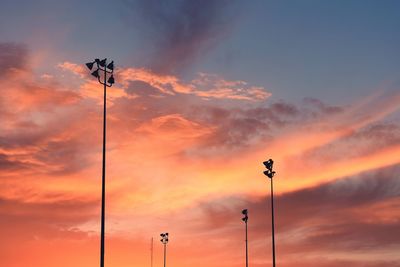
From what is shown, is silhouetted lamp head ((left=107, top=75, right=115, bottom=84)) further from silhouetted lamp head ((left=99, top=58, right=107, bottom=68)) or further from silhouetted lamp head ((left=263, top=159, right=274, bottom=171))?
silhouetted lamp head ((left=263, top=159, right=274, bottom=171))

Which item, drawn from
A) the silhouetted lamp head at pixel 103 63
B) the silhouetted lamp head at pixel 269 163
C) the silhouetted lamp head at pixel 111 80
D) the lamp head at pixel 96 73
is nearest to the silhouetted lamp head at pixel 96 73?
the lamp head at pixel 96 73

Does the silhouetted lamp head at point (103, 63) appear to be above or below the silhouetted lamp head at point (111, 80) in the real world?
above

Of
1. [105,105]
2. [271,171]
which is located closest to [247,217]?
[271,171]

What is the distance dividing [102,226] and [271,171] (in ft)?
86.7

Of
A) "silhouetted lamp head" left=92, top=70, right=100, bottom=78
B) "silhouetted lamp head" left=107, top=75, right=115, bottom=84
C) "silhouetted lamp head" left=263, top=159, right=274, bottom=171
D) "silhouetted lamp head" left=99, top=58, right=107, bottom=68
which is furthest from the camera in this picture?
"silhouetted lamp head" left=263, top=159, right=274, bottom=171

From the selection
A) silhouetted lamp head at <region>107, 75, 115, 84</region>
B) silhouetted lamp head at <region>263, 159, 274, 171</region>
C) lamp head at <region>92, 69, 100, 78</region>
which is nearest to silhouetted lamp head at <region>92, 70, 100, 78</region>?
lamp head at <region>92, 69, 100, 78</region>

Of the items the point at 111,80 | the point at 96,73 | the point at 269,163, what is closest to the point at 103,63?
the point at 96,73

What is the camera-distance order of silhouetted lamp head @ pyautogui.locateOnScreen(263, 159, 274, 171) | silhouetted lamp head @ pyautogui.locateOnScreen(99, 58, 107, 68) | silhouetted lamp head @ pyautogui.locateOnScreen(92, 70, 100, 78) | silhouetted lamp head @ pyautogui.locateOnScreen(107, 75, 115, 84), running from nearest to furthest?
silhouetted lamp head @ pyautogui.locateOnScreen(107, 75, 115, 84), silhouetted lamp head @ pyautogui.locateOnScreen(99, 58, 107, 68), silhouetted lamp head @ pyautogui.locateOnScreen(92, 70, 100, 78), silhouetted lamp head @ pyautogui.locateOnScreen(263, 159, 274, 171)

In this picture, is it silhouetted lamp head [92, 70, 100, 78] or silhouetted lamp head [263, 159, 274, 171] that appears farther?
silhouetted lamp head [263, 159, 274, 171]

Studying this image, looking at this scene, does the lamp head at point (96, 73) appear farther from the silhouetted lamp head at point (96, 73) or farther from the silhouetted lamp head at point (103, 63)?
the silhouetted lamp head at point (103, 63)

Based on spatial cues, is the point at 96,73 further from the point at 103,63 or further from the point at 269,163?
the point at 269,163

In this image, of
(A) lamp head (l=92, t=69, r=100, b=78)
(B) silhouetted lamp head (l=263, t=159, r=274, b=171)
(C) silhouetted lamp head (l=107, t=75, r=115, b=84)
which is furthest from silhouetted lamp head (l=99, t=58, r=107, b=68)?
(B) silhouetted lamp head (l=263, t=159, r=274, b=171)

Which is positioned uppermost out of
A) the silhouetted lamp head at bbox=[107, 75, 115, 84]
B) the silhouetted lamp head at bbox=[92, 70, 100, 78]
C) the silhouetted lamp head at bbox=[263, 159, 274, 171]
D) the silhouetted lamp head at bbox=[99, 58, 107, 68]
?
the silhouetted lamp head at bbox=[99, 58, 107, 68]

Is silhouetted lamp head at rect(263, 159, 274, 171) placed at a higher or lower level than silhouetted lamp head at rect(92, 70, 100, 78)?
lower
